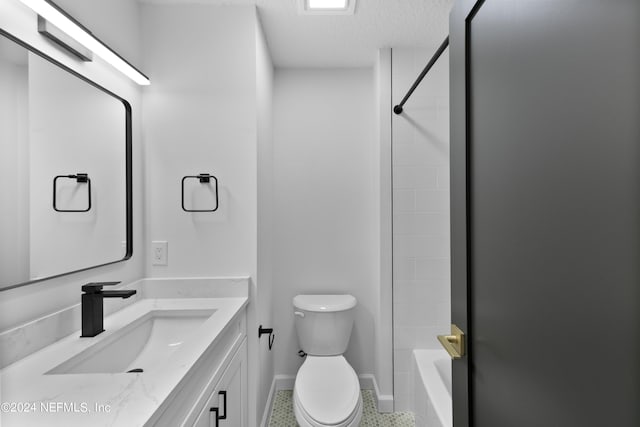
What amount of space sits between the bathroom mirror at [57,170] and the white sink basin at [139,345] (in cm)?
29

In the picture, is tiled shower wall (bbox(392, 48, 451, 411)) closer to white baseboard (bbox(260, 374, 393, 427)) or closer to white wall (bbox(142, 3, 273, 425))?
white baseboard (bbox(260, 374, 393, 427))

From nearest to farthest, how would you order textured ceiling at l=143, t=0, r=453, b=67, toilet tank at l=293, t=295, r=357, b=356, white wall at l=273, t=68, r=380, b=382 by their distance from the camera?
textured ceiling at l=143, t=0, r=453, b=67 < toilet tank at l=293, t=295, r=357, b=356 < white wall at l=273, t=68, r=380, b=382

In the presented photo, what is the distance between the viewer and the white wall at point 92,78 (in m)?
0.99

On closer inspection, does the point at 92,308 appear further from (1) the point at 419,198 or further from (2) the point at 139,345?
(1) the point at 419,198

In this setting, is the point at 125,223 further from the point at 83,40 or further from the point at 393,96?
the point at 393,96

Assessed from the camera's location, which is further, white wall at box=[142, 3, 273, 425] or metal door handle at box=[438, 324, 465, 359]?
white wall at box=[142, 3, 273, 425]

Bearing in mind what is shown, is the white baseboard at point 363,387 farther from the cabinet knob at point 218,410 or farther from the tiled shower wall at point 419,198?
the cabinet knob at point 218,410

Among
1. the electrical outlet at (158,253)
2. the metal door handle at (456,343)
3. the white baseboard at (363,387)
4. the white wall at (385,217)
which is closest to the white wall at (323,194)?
the white baseboard at (363,387)

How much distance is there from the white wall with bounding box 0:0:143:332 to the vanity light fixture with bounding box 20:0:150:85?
0.03 meters

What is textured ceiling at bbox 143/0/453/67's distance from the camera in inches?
69.1

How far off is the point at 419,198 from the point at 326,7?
1.28m

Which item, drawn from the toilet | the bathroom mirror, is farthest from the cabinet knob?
the bathroom mirror

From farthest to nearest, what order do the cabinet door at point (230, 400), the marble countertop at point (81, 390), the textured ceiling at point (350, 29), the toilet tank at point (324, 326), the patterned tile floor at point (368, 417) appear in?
the toilet tank at point (324, 326) → the patterned tile floor at point (368, 417) → the textured ceiling at point (350, 29) → the cabinet door at point (230, 400) → the marble countertop at point (81, 390)

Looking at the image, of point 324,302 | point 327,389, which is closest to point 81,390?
point 327,389
